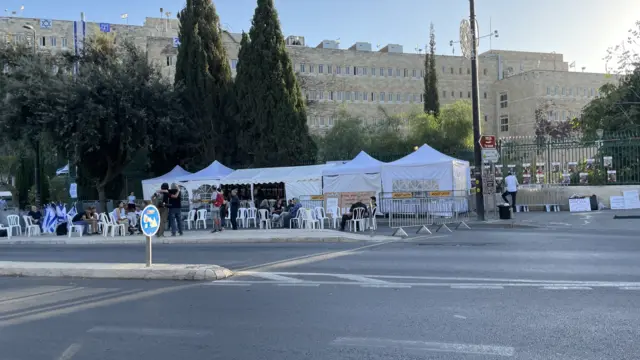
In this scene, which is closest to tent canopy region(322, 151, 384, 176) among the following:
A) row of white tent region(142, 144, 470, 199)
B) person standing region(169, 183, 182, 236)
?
row of white tent region(142, 144, 470, 199)

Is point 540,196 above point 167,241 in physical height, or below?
above

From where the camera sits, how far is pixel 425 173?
23406 mm

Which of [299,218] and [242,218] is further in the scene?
[242,218]

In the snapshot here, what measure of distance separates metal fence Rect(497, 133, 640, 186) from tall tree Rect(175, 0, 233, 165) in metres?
17.9

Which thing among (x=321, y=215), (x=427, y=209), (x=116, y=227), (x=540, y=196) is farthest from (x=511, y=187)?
(x=116, y=227)

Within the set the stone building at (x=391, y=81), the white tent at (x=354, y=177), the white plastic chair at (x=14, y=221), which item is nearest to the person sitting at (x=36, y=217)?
the white plastic chair at (x=14, y=221)

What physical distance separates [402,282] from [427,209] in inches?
480

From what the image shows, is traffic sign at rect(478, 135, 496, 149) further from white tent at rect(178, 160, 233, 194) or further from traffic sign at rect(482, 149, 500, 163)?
white tent at rect(178, 160, 233, 194)

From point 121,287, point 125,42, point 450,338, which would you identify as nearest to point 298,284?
point 121,287

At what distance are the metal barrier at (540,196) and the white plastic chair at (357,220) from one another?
8.41 m

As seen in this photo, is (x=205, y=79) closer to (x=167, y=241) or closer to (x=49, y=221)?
(x=49, y=221)

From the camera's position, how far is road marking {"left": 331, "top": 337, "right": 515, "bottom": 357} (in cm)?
515

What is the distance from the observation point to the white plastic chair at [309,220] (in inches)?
811

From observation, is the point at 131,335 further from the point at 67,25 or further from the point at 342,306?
the point at 67,25
